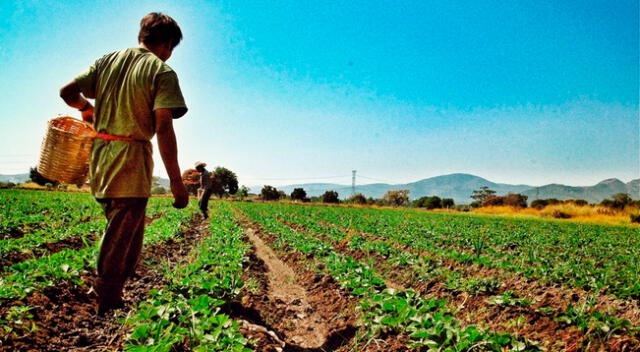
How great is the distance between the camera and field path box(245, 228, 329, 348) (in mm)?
3352

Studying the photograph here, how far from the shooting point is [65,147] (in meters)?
2.49

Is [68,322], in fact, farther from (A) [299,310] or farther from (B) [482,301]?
(B) [482,301]

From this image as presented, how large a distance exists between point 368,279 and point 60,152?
139 inches

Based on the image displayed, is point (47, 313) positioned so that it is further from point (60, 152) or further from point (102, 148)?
point (102, 148)

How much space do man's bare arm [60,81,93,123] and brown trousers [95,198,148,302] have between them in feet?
2.70

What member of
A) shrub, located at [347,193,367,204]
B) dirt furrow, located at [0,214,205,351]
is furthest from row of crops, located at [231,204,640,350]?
shrub, located at [347,193,367,204]

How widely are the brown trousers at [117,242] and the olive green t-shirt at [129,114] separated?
4.6 inches

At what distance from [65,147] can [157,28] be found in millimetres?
1182

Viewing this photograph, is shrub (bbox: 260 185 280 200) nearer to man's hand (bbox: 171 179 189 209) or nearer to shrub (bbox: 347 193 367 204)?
shrub (bbox: 347 193 367 204)

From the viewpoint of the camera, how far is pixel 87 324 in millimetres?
2803

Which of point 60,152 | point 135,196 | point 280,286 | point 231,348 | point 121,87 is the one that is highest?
point 121,87

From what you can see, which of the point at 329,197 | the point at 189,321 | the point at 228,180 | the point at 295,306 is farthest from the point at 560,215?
the point at 228,180

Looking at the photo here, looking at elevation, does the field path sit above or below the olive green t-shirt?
below

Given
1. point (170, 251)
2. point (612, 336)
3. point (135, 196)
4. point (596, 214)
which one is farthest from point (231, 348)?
point (596, 214)
